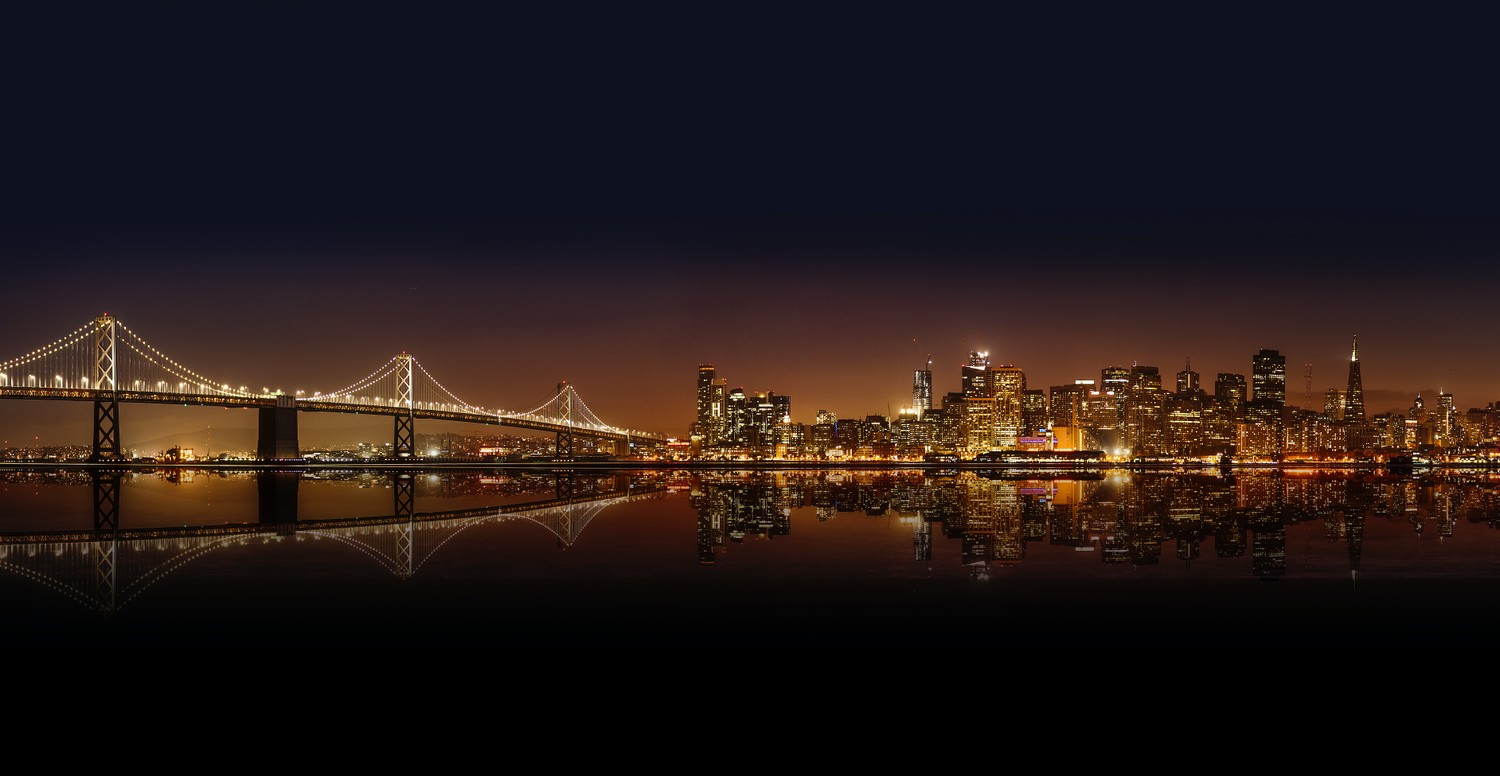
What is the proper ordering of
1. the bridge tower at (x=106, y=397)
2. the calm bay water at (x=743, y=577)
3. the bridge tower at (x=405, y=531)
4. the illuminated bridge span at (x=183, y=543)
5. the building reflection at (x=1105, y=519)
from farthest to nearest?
the bridge tower at (x=106, y=397) → the building reflection at (x=1105, y=519) → the bridge tower at (x=405, y=531) → the illuminated bridge span at (x=183, y=543) → the calm bay water at (x=743, y=577)

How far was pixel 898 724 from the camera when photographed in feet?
25.4

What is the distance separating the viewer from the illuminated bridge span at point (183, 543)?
1532 cm

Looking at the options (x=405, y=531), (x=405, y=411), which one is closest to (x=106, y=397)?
(x=405, y=411)

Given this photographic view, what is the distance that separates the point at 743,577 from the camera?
15352mm

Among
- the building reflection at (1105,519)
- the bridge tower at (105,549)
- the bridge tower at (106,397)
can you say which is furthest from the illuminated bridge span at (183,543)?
the bridge tower at (106,397)

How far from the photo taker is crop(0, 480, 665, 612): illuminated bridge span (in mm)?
15320

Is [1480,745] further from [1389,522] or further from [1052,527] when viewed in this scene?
[1389,522]

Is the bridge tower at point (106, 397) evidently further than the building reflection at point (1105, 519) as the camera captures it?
Yes

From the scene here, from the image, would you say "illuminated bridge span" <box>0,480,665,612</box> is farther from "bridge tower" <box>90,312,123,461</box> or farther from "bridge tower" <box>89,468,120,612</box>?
"bridge tower" <box>90,312,123,461</box>

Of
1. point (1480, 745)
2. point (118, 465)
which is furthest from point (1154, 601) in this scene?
point (118, 465)

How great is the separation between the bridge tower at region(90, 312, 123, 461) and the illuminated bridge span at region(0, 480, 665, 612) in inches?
2844

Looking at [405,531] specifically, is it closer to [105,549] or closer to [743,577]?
[105,549]

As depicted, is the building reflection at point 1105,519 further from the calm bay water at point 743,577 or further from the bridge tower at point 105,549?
the bridge tower at point 105,549

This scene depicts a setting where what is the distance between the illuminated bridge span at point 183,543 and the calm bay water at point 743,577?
0.33 feet
